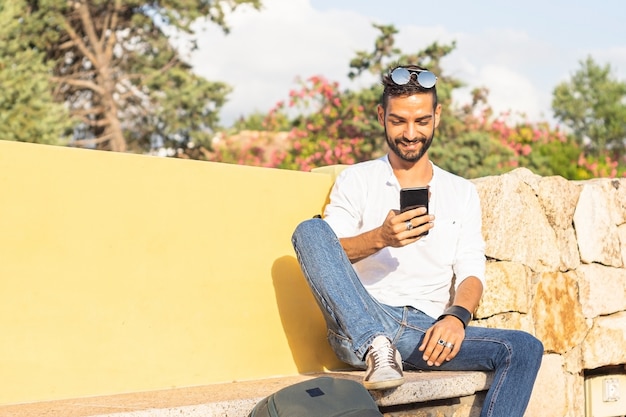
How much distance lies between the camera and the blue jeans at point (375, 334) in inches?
125

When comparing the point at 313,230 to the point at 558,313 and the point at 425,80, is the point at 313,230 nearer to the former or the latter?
the point at 425,80

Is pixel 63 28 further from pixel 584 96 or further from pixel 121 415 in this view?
pixel 584 96

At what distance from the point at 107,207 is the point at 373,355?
3.78ft

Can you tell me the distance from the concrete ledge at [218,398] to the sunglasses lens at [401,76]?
1.22 meters

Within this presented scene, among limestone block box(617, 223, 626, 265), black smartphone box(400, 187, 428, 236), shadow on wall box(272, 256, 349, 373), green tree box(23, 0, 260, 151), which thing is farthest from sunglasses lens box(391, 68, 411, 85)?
green tree box(23, 0, 260, 151)

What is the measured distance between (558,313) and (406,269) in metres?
1.22

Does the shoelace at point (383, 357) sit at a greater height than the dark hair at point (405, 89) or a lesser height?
lesser

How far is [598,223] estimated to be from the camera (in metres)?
4.58

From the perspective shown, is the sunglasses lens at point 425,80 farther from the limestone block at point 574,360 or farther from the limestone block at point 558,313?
the limestone block at point 574,360

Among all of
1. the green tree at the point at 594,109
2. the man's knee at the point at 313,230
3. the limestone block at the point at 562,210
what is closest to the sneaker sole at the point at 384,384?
the man's knee at the point at 313,230

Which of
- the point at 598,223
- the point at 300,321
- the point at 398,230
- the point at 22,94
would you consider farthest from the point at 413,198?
the point at 22,94

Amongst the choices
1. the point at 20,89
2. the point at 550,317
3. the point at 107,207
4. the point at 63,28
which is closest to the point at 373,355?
the point at 107,207

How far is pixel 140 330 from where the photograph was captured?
332cm

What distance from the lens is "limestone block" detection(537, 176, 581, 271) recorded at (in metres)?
4.38
